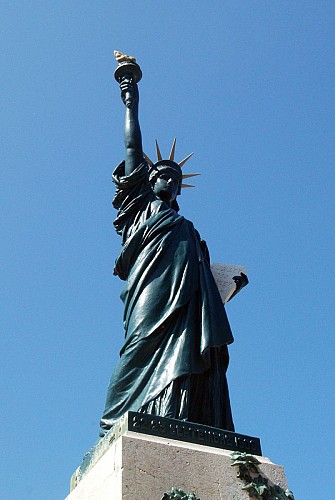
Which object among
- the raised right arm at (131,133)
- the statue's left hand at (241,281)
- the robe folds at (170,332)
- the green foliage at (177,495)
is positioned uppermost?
the raised right arm at (131,133)

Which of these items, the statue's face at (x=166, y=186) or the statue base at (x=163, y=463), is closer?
the statue base at (x=163, y=463)

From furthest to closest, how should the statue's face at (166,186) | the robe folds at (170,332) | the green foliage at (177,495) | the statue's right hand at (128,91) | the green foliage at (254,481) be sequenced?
1. the statue's right hand at (128,91)
2. the statue's face at (166,186)
3. the robe folds at (170,332)
4. the green foliage at (254,481)
5. the green foliage at (177,495)

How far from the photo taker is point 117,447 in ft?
17.1

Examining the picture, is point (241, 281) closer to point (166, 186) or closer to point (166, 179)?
point (166, 186)

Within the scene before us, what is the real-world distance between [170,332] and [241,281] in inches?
75.3

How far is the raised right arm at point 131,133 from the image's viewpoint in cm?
905

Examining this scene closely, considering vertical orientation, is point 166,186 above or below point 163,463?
above

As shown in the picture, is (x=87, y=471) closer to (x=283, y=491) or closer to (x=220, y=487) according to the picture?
(x=220, y=487)

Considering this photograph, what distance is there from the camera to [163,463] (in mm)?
5203

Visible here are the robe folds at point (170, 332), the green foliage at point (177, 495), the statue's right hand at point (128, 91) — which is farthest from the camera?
the statue's right hand at point (128, 91)

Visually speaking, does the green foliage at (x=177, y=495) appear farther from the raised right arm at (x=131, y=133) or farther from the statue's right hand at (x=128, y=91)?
the statue's right hand at (x=128, y=91)

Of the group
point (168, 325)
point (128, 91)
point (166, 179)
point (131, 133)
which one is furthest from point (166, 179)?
point (168, 325)

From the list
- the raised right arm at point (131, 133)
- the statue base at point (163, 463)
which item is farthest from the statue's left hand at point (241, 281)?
the statue base at point (163, 463)

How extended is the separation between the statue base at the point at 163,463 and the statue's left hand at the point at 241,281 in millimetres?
2679
